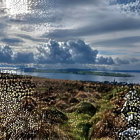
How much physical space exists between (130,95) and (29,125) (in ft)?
26.2

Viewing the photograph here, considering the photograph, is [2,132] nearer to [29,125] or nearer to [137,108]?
[29,125]

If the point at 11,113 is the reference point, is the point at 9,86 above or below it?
above

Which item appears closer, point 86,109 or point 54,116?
point 54,116

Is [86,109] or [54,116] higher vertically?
[54,116]

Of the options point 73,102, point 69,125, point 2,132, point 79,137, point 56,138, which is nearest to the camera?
point 2,132

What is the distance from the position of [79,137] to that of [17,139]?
4.84 m

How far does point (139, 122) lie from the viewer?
13.2m

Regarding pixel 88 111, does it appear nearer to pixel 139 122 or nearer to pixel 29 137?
pixel 139 122

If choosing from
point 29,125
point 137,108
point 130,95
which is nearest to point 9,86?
point 29,125

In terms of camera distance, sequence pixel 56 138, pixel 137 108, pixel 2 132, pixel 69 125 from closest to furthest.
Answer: pixel 2 132 → pixel 56 138 → pixel 137 108 → pixel 69 125

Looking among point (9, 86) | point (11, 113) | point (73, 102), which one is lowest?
point (73, 102)

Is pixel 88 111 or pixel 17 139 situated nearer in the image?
pixel 17 139

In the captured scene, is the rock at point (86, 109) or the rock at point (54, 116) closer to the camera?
the rock at point (54, 116)

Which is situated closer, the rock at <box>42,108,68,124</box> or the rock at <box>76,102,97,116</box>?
the rock at <box>42,108,68,124</box>
